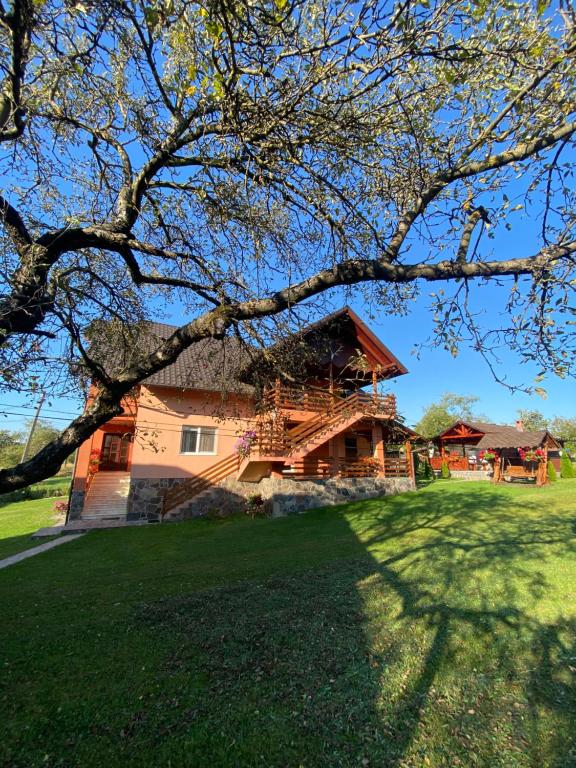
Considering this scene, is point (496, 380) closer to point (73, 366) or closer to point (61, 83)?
point (73, 366)

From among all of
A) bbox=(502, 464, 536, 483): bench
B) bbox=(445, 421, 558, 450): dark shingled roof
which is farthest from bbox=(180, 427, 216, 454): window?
bbox=(445, 421, 558, 450): dark shingled roof

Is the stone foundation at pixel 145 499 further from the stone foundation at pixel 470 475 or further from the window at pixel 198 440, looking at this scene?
the stone foundation at pixel 470 475

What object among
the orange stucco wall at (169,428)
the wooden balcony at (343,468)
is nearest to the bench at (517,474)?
the wooden balcony at (343,468)

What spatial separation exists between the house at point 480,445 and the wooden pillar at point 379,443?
12.8m

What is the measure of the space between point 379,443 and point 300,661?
45.8ft

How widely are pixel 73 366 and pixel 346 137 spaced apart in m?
4.35

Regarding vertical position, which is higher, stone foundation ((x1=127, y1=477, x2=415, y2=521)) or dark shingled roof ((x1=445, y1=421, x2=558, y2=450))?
dark shingled roof ((x1=445, y1=421, x2=558, y2=450))

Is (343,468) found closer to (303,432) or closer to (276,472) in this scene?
(303,432)

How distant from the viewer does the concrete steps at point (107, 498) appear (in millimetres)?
13320

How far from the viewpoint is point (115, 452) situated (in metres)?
20.4

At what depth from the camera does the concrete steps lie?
13.3 meters

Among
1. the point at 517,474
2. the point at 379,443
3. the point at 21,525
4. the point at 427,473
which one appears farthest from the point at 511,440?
the point at 21,525

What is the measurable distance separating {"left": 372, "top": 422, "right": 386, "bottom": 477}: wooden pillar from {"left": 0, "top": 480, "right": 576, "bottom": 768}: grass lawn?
9431 millimetres

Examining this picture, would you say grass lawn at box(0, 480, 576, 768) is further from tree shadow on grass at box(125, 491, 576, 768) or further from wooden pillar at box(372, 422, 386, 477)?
wooden pillar at box(372, 422, 386, 477)
